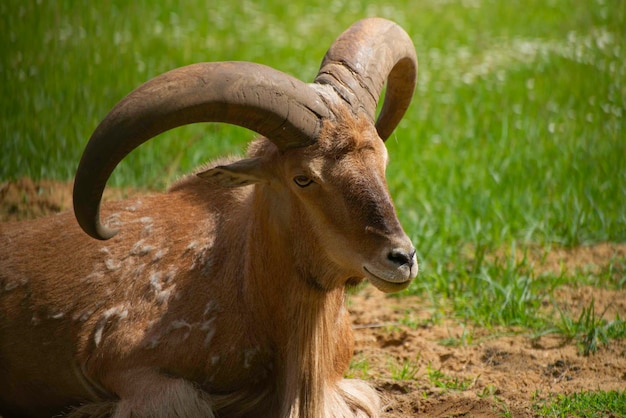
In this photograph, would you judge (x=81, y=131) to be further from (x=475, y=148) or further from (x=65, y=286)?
(x=475, y=148)

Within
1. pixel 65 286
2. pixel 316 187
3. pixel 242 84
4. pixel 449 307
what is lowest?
pixel 449 307

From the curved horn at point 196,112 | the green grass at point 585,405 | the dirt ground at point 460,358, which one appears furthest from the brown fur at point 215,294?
the green grass at point 585,405

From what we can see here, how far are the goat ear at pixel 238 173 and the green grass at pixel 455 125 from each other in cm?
238

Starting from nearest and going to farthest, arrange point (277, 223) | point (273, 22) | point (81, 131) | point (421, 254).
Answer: point (277, 223), point (421, 254), point (81, 131), point (273, 22)

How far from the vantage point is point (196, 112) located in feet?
12.3

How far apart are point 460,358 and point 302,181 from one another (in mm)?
2029

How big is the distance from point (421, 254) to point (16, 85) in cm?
376

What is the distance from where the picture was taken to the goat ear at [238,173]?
3.97 m

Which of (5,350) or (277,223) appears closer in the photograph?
(277,223)

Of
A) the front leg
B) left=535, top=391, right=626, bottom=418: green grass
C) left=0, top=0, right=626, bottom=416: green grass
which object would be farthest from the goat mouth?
left=0, top=0, right=626, bottom=416: green grass

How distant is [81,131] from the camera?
285 inches

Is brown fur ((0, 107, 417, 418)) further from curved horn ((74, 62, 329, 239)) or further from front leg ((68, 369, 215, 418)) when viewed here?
curved horn ((74, 62, 329, 239))

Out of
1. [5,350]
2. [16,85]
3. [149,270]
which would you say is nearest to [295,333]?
[149,270]

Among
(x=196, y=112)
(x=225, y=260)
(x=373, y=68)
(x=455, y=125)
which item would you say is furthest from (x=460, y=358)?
(x=455, y=125)
